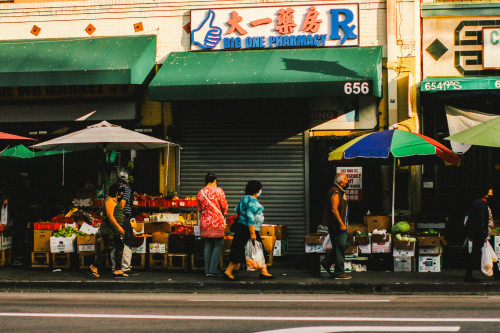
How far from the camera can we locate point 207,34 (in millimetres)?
15883

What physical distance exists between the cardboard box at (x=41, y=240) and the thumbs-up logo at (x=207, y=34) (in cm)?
548

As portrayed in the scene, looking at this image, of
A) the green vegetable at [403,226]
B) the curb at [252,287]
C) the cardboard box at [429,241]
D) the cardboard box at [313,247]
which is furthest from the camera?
the green vegetable at [403,226]

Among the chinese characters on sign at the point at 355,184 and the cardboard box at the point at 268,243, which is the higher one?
the chinese characters on sign at the point at 355,184

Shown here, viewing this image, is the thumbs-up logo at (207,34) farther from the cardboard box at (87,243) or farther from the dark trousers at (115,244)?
the dark trousers at (115,244)

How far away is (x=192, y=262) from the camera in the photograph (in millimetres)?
13148

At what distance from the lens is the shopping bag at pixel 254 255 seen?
38.4 feet

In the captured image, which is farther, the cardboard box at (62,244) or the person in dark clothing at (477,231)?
the cardboard box at (62,244)

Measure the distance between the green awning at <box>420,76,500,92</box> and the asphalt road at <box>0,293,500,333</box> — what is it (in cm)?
564

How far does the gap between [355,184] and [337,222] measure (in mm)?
3797

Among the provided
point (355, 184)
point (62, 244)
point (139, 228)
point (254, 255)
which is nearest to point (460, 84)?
point (355, 184)

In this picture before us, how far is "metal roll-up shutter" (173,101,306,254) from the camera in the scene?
1555 centimetres

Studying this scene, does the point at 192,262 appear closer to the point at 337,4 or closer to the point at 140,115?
the point at 140,115

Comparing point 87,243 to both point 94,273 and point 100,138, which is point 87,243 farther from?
point 100,138

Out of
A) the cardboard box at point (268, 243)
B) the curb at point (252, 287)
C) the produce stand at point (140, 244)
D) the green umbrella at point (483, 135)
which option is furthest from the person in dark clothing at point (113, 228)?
the green umbrella at point (483, 135)
